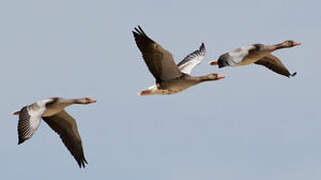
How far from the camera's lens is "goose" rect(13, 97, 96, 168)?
86.9ft

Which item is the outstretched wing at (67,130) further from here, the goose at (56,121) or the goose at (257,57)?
the goose at (257,57)

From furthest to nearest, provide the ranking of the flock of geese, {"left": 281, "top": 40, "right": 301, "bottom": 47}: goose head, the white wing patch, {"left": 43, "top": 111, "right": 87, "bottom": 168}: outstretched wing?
1. {"left": 281, "top": 40, "right": 301, "bottom": 47}: goose head
2. {"left": 43, "top": 111, "right": 87, "bottom": 168}: outstretched wing
3. the white wing patch
4. the flock of geese

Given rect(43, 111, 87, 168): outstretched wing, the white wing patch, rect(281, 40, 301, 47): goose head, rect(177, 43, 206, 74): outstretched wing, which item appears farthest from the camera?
rect(177, 43, 206, 74): outstretched wing

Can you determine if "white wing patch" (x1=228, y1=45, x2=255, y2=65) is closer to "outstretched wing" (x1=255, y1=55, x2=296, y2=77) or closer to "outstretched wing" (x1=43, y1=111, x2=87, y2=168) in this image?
"outstretched wing" (x1=255, y1=55, x2=296, y2=77)

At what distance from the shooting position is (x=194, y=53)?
3284cm

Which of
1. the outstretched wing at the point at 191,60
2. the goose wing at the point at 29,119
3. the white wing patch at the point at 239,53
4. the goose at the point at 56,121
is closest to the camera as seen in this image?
the goose wing at the point at 29,119

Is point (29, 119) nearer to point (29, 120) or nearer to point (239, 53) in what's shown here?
point (29, 120)

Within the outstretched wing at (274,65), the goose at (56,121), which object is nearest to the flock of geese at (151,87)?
the goose at (56,121)

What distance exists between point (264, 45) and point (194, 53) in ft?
11.7

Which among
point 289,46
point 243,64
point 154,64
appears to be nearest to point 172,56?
point 154,64

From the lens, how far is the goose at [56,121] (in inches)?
1043

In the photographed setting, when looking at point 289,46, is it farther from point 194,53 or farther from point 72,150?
point 72,150

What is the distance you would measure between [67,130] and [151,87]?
298 centimetres

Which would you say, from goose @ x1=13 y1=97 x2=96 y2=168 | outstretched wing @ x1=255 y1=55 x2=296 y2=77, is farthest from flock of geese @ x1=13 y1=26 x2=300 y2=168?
outstretched wing @ x1=255 y1=55 x2=296 y2=77
